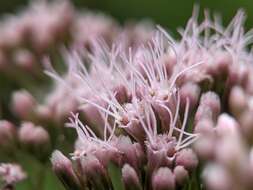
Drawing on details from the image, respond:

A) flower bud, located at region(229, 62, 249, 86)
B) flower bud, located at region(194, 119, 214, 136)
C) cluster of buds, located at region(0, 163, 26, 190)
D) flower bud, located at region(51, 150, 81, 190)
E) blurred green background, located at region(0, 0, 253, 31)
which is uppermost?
flower bud, located at region(229, 62, 249, 86)

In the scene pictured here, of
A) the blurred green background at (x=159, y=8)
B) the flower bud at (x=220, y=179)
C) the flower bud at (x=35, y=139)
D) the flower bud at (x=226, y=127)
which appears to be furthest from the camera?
the blurred green background at (x=159, y=8)

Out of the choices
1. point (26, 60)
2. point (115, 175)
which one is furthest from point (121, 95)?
point (26, 60)

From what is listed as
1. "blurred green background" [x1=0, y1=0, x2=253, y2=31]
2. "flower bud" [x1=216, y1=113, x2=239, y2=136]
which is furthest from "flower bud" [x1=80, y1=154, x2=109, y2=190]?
"blurred green background" [x1=0, y1=0, x2=253, y2=31]

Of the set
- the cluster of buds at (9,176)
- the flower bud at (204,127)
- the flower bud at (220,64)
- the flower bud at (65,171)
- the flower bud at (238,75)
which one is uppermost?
the flower bud at (220,64)

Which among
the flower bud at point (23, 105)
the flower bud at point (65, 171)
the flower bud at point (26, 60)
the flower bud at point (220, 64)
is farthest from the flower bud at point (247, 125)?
the flower bud at point (26, 60)

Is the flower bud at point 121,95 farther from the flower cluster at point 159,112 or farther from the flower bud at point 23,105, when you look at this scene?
the flower bud at point 23,105

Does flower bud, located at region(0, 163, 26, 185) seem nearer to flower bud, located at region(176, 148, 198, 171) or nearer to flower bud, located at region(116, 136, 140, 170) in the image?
flower bud, located at region(116, 136, 140, 170)

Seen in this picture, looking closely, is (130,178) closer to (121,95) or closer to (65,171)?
(65,171)

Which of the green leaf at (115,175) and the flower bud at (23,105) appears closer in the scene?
the green leaf at (115,175)
